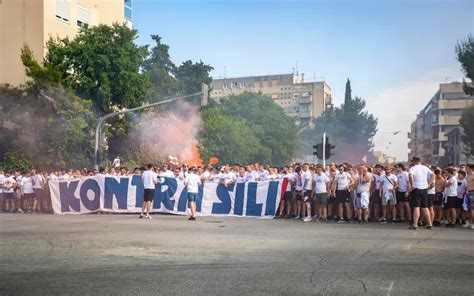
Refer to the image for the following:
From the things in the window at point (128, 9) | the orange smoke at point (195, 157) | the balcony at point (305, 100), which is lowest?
the orange smoke at point (195, 157)

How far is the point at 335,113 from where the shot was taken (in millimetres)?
105750

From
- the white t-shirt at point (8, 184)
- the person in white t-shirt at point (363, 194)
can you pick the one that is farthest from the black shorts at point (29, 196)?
the person in white t-shirt at point (363, 194)

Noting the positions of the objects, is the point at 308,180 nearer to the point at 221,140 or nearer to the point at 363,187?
the point at 363,187

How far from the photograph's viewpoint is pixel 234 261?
29.8ft

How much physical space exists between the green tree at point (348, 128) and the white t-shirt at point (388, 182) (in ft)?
278

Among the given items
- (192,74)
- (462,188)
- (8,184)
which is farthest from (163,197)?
(192,74)

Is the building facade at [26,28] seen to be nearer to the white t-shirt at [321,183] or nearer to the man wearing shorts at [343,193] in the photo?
the white t-shirt at [321,183]

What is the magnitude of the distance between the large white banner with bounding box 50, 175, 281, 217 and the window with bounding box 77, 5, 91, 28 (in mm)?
29629

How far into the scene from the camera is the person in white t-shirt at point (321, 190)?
676 inches

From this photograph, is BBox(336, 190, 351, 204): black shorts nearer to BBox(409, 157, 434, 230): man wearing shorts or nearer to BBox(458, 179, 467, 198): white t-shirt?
BBox(409, 157, 434, 230): man wearing shorts

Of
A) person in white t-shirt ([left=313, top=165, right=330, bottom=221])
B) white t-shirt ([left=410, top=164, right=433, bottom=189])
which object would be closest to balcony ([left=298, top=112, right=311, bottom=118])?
person in white t-shirt ([left=313, top=165, right=330, bottom=221])

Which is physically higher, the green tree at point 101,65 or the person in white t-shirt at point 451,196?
the green tree at point 101,65

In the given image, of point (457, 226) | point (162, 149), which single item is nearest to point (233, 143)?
point (162, 149)

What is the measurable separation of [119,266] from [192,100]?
53.7 meters
